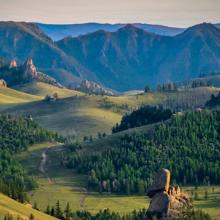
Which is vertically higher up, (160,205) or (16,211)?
(160,205)

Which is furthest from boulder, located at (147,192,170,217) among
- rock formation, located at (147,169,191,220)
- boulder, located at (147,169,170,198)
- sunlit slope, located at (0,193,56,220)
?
sunlit slope, located at (0,193,56,220)

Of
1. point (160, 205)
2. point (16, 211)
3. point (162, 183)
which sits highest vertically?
point (162, 183)

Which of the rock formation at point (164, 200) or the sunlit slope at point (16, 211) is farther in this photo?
the sunlit slope at point (16, 211)

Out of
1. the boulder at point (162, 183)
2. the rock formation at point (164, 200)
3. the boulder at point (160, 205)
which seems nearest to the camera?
the boulder at point (160, 205)

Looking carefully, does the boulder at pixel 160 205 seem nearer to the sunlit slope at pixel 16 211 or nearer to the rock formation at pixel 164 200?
the rock formation at pixel 164 200

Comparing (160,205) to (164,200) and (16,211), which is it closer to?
(164,200)

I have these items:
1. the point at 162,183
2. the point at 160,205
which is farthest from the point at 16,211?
the point at 162,183

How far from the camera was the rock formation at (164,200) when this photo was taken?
175m

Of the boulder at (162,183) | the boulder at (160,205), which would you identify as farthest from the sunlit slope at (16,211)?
the boulder at (160,205)

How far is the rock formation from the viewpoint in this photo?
175m

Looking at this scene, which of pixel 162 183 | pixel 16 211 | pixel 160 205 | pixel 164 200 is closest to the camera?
pixel 160 205

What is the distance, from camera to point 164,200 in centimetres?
17612

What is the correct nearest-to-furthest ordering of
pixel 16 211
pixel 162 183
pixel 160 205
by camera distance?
pixel 160 205 < pixel 162 183 < pixel 16 211

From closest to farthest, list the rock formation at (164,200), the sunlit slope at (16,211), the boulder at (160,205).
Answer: the boulder at (160,205), the rock formation at (164,200), the sunlit slope at (16,211)
